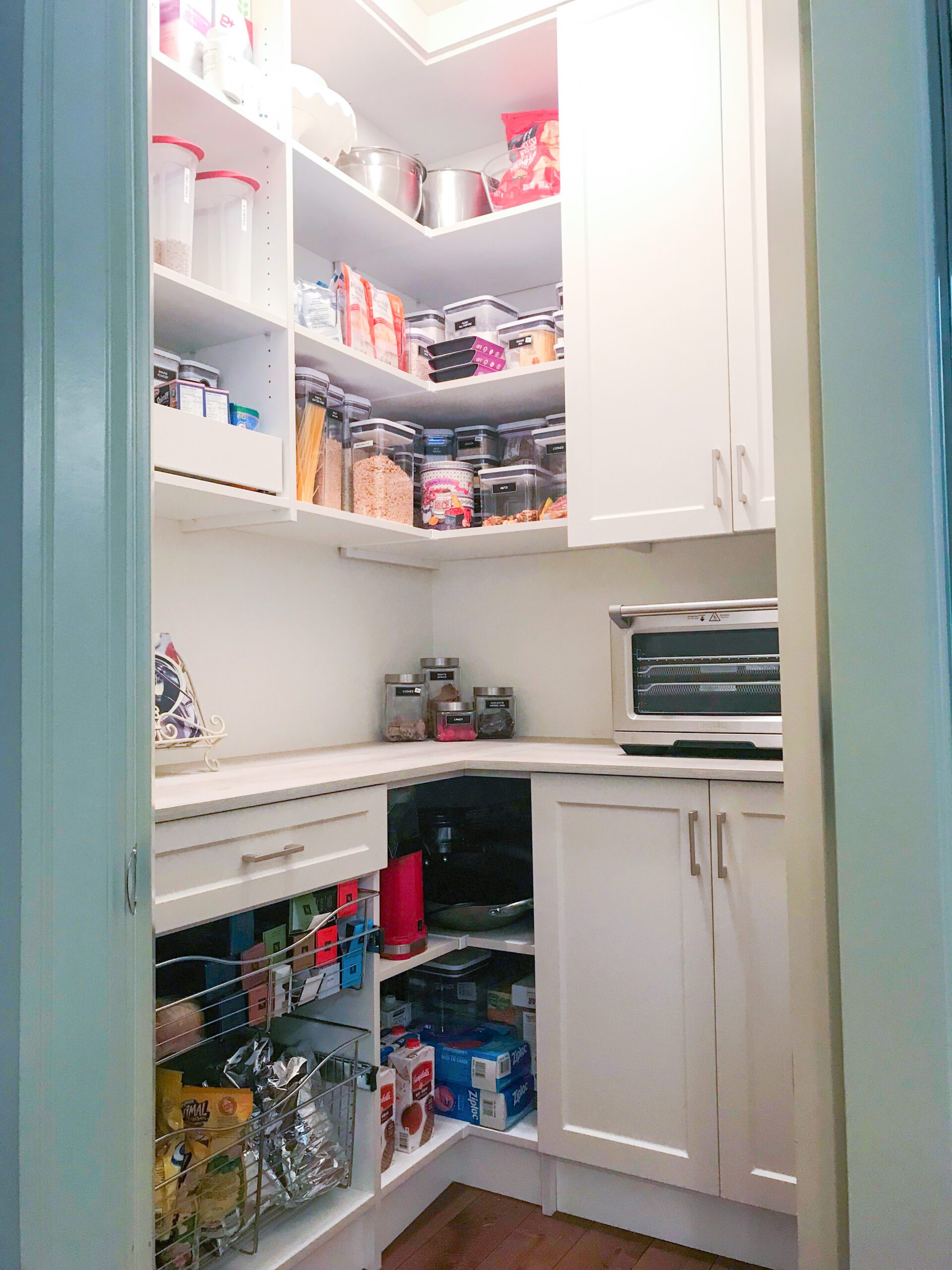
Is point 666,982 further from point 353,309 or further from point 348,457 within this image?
point 353,309

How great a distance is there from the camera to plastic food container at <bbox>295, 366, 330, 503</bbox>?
1951 mm

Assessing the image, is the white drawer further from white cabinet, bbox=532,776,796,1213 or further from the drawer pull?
white cabinet, bbox=532,776,796,1213

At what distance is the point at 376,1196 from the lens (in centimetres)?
166

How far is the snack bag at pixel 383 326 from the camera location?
2186 mm

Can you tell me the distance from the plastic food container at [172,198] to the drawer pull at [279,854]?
995 millimetres

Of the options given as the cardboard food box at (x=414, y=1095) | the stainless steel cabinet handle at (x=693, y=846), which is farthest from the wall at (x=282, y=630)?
the stainless steel cabinet handle at (x=693, y=846)

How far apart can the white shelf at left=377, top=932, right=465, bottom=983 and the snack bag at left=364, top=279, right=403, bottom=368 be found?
4.29 feet

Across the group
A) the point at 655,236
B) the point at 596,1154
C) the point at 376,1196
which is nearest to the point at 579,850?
the point at 596,1154

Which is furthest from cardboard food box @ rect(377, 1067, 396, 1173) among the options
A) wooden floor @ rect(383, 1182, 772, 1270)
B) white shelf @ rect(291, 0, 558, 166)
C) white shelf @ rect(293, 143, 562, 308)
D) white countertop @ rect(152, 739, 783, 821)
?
white shelf @ rect(291, 0, 558, 166)

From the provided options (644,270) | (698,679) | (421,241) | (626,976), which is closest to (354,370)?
(421,241)

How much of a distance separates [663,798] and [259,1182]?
93cm

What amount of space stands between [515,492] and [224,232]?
0.89 meters

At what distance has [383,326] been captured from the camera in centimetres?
221

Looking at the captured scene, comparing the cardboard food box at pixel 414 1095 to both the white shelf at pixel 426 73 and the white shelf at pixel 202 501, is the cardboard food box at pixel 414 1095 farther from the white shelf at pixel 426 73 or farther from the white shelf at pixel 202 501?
the white shelf at pixel 426 73
